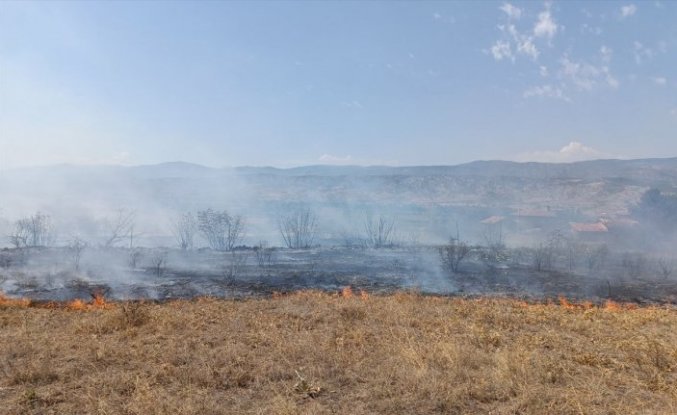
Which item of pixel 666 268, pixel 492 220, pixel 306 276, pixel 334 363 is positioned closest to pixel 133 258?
pixel 306 276

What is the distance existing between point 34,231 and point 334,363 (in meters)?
47.9

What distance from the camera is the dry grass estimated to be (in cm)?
558

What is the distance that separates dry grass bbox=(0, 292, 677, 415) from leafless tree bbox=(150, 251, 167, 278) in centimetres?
1680

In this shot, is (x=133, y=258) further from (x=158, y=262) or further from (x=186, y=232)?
(x=186, y=232)

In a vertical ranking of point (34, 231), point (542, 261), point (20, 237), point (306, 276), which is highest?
point (34, 231)

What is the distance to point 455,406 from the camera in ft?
18.3

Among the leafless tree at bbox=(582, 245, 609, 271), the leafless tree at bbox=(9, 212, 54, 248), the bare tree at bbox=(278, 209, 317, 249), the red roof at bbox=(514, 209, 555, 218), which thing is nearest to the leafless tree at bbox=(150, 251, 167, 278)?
the bare tree at bbox=(278, 209, 317, 249)

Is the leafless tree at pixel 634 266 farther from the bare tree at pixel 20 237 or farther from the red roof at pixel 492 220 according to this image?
the bare tree at pixel 20 237

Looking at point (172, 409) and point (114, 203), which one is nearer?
point (172, 409)

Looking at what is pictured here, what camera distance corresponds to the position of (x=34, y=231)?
44.4m

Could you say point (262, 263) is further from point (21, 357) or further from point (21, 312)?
point (21, 357)

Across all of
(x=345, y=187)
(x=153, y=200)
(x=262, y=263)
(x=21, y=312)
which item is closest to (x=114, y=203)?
(x=153, y=200)

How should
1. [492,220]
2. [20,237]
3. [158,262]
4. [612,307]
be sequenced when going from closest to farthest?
[612,307] < [158,262] < [20,237] < [492,220]

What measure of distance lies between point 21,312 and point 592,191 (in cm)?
9664
